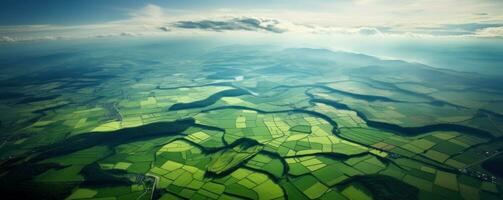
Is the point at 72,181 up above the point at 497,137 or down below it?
below

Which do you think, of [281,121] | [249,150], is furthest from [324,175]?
[281,121]

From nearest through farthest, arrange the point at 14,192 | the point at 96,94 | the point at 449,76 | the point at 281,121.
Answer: the point at 14,192 < the point at 281,121 < the point at 96,94 < the point at 449,76

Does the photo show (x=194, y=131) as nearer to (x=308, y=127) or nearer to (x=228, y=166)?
(x=228, y=166)

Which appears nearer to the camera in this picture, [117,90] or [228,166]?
[228,166]

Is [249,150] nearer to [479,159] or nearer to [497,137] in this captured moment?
[479,159]

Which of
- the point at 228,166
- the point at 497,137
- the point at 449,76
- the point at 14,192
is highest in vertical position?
the point at 449,76

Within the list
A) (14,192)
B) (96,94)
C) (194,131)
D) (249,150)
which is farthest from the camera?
(96,94)
